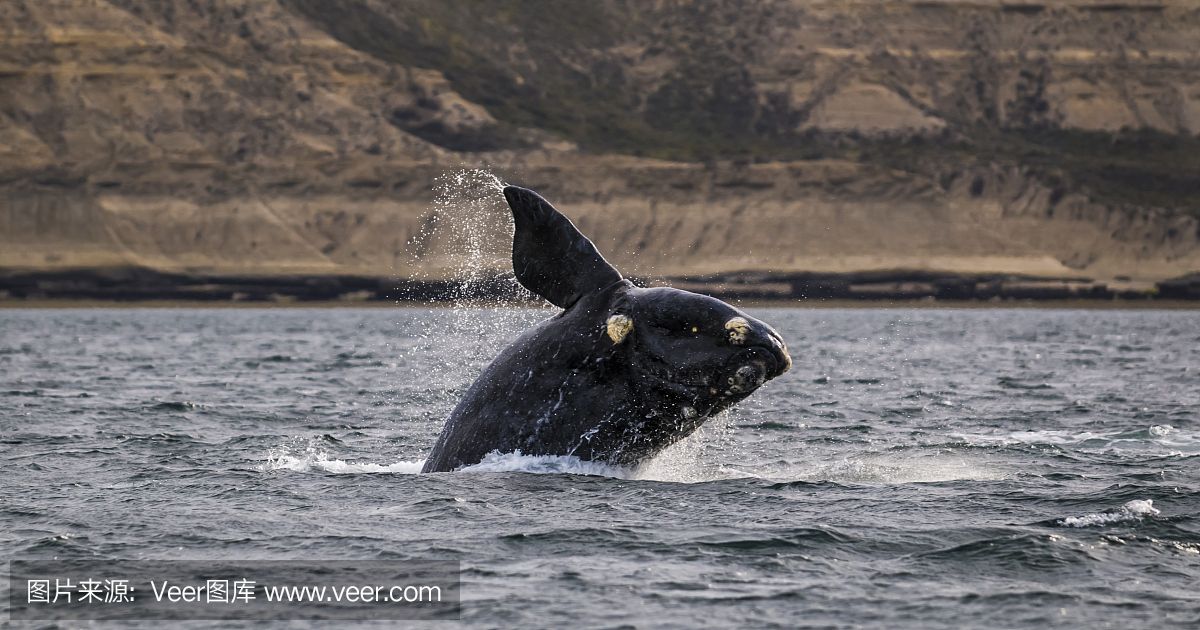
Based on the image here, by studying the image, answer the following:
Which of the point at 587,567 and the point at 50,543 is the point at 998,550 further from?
the point at 50,543

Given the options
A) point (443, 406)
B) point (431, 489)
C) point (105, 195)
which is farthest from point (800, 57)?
point (431, 489)

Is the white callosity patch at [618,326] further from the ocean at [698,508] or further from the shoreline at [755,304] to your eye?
the shoreline at [755,304]

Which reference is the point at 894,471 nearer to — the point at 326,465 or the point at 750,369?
the point at 750,369

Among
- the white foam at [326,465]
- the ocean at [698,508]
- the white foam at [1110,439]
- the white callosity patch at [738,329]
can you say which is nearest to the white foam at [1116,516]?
the ocean at [698,508]

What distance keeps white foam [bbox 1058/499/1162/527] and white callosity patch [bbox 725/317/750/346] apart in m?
3.28

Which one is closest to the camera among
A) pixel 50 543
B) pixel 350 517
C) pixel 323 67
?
pixel 50 543

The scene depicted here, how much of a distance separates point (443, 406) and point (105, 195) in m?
105

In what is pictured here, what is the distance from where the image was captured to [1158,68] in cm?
15738

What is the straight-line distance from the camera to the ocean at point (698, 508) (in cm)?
1021

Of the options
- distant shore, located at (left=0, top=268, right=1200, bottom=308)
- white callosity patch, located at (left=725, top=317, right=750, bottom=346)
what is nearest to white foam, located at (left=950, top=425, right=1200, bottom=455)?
white callosity patch, located at (left=725, top=317, right=750, bottom=346)

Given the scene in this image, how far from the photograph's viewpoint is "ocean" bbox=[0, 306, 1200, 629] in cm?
1021

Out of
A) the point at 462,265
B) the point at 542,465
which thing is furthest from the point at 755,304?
the point at 542,465

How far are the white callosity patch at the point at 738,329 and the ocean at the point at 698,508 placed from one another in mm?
1548

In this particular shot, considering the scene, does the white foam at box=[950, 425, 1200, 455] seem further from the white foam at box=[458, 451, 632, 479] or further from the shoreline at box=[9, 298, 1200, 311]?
the shoreline at box=[9, 298, 1200, 311]
